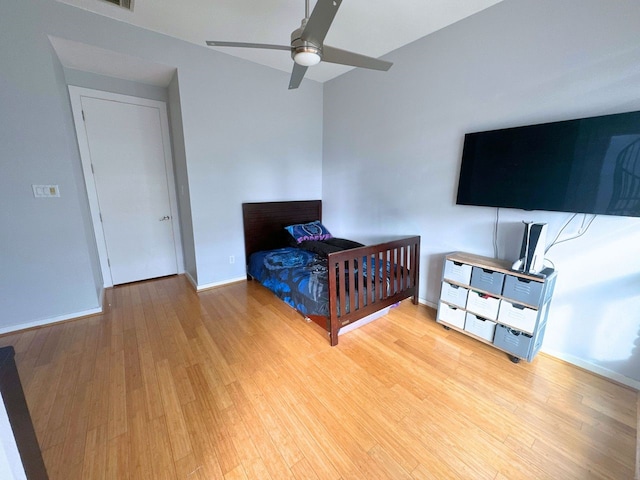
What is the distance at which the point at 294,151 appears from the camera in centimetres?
371

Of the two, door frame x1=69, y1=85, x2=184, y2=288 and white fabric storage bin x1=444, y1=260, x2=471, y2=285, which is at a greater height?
door frame x1=69, y1=85, x2=184, y2=288

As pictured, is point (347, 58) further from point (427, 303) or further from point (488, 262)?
point (427, 303)

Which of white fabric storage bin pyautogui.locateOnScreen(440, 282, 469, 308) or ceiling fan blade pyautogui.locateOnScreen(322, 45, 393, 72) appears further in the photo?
white fabric storage bin pyautogui.locateOnScreen(440, 282, 469, 308)

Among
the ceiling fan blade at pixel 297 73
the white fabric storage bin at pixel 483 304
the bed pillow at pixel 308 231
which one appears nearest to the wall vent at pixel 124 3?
the ceiling fan blade at pixel 297 73

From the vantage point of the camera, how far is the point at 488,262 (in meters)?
2.13

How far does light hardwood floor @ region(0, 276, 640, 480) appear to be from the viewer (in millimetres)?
1246

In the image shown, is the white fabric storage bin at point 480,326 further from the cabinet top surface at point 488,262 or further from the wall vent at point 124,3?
the wall vent at point 124,3

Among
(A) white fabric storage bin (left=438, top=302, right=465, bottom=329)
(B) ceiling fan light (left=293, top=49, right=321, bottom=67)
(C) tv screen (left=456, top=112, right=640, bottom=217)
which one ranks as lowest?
(A) white fabric storage bin (left=438, top=302, right=465, bottom=329)

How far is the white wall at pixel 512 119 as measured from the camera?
1.63 m

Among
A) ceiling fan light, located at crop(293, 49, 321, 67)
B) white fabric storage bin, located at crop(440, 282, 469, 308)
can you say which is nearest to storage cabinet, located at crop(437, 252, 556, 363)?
white fabric storage bin, located at crop(440, 282, 469, 308)

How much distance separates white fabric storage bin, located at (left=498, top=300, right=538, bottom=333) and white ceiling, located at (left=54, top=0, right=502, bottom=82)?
2.38 meters

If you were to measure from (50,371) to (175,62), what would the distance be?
2.97 m

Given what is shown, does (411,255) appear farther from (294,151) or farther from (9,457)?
(9,457)

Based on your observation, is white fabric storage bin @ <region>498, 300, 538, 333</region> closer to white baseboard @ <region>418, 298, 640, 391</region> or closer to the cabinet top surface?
the cabinet top surface
